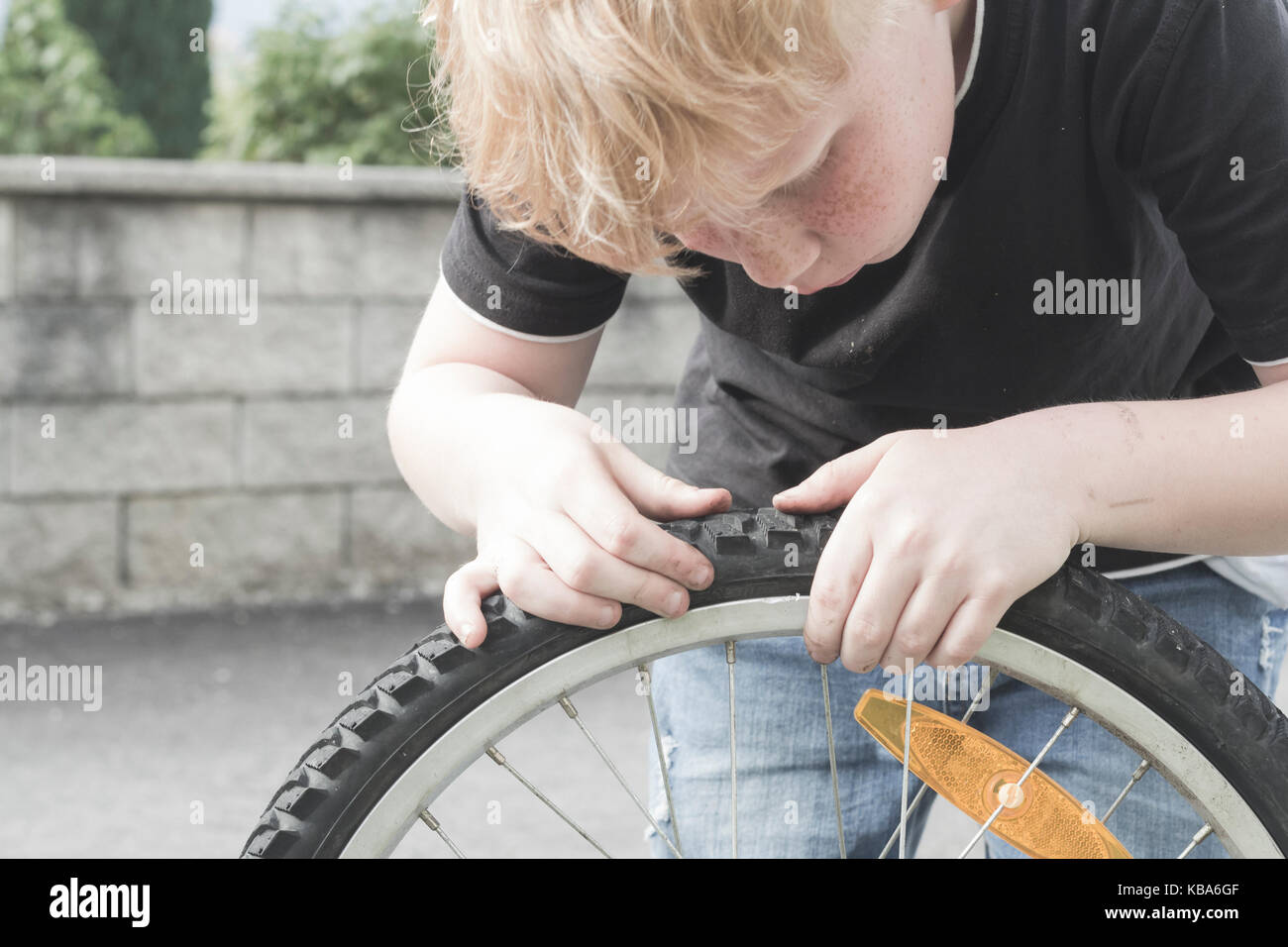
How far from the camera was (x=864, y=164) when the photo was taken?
Result: 3.13ft

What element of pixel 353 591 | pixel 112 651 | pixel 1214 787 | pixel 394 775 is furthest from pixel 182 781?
pixel 1214 787

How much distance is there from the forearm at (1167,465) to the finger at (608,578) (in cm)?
25

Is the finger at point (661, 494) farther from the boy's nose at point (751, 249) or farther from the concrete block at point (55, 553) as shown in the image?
the concrete block at point (55, 553)

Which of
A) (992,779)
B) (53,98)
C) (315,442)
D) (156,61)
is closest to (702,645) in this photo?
(992,779)

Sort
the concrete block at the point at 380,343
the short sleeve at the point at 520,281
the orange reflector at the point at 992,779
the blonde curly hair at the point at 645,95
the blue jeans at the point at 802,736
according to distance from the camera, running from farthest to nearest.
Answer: the concrete block at the point at 380,343
the blue jeans at the point at 802,736
the short sleeve at the point at 520,281
the orange reflector at the point at 992,779
the blonde curly hair at the point at 645,95

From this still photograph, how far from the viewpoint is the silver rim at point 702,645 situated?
938 millimetres

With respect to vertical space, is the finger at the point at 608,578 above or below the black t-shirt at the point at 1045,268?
below

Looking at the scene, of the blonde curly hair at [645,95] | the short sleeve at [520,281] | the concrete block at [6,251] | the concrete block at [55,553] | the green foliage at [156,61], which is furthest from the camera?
the green foliage at [156,61]

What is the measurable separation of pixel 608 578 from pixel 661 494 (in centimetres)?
10

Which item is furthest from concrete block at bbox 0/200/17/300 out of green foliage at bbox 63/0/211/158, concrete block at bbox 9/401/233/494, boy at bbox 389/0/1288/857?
boy at bbox 389/0/1288/857

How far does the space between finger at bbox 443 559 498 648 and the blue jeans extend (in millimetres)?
490

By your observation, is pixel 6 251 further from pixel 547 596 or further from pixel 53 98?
pixel 547 596

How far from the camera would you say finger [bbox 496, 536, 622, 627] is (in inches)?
36.2

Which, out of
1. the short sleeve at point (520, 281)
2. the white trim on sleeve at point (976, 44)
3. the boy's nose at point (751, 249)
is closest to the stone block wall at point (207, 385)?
the short sleeve at point (520, 281)
